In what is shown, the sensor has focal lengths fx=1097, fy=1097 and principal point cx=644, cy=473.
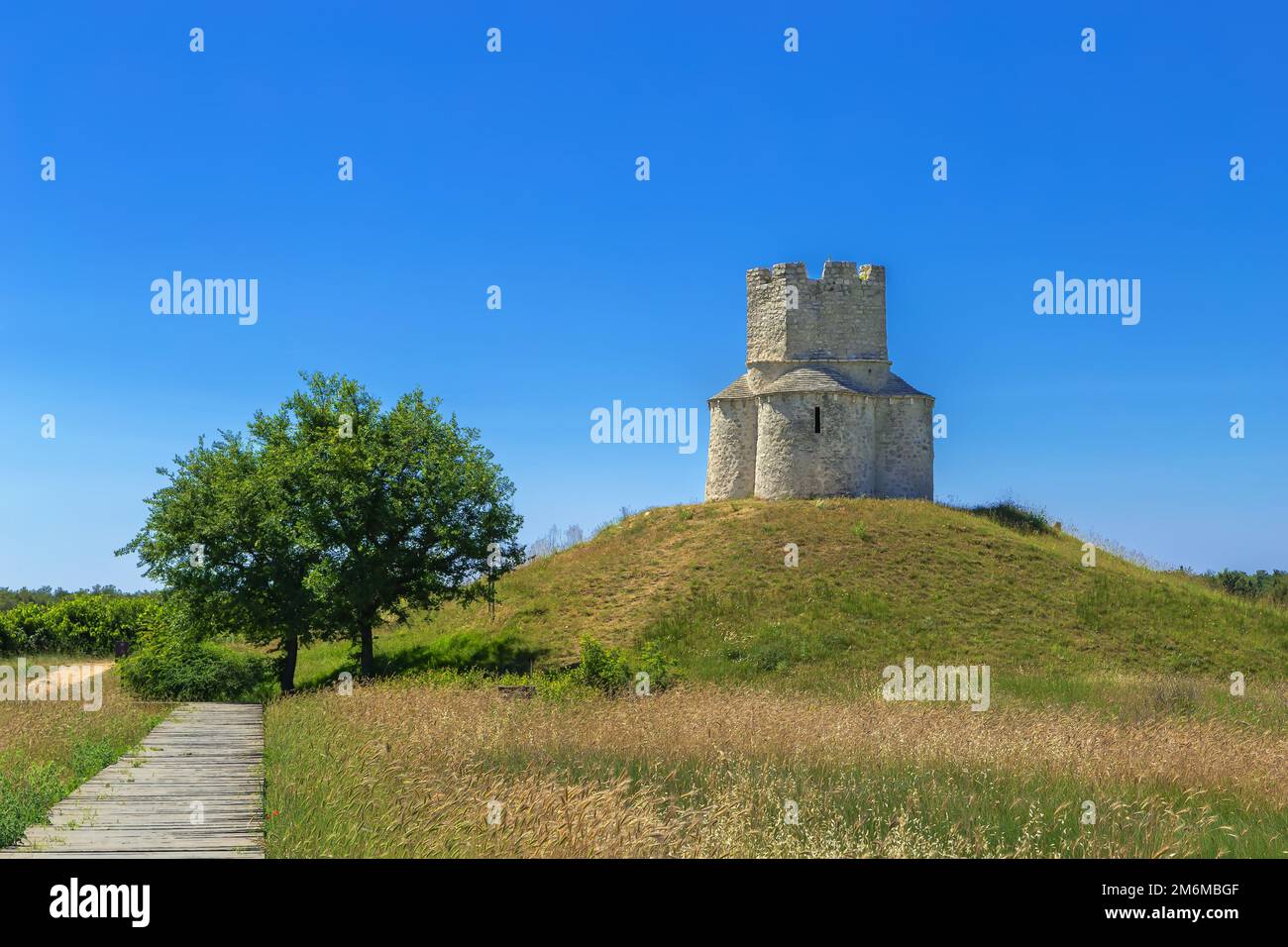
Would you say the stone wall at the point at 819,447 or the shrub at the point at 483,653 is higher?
the stone wall at the point at 819,447

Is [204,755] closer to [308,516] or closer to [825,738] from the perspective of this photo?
[825,738]

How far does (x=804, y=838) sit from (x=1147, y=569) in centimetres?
4043

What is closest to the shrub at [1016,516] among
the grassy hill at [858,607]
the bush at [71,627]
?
the grassy hill at [858,607]

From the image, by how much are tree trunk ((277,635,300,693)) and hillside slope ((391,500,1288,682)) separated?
4365 millimetres

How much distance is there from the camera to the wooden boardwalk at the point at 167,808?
9.48 metres

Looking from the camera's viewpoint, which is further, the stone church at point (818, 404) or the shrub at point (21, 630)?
the stone church at point (818, 404)

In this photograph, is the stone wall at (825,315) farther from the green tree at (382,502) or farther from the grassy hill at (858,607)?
the green tree at (382,502)

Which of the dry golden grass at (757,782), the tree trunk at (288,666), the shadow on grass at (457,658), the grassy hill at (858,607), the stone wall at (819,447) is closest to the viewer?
the dry golden grass at (757,782)

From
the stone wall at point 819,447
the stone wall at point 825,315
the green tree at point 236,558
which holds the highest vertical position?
the stone wall at point 825,315

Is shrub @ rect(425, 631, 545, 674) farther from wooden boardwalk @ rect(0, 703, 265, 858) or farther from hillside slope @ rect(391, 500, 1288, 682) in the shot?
wooden boardwalk @ rect(0, 703, 265, 858)

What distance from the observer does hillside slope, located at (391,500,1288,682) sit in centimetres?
3362

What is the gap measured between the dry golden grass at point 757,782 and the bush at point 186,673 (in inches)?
390

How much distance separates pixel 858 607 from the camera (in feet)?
121
